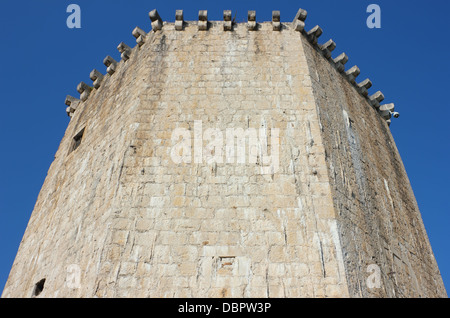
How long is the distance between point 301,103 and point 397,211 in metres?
2.69

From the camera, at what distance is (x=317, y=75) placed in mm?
8000

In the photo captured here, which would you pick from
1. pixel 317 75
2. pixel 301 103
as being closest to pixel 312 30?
pixel 317 75

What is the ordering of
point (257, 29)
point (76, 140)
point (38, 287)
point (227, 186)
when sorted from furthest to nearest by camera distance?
point (76, 140) → point (257, 29) → point (38, 287) → point (227, 186)

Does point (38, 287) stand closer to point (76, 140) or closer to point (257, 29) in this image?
point (76, 140)

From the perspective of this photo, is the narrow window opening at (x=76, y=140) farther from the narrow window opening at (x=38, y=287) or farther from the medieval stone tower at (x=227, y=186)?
the narrow window opening at (x=38, y=287)

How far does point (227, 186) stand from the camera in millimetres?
6391

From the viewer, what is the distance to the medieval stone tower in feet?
18.8

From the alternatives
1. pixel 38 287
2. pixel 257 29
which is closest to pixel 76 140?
pixel 38 287

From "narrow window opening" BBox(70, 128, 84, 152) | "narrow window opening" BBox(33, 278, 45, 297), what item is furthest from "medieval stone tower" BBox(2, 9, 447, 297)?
"narrow window opening" BBox(70, 128, 84, 152)

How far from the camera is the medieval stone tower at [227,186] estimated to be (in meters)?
5.73

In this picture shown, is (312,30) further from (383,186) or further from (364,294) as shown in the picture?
(364,294)

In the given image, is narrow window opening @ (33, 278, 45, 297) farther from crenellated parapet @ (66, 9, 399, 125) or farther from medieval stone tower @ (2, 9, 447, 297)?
crenellated parapet @ (66, 9, 399, 125)

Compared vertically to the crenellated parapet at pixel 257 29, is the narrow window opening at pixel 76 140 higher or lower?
lower

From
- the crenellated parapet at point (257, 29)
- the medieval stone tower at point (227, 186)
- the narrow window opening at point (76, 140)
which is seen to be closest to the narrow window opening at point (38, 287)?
the medieval stone tower at point (227, 186)
